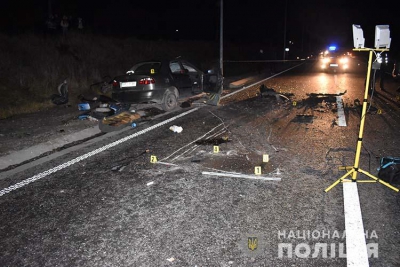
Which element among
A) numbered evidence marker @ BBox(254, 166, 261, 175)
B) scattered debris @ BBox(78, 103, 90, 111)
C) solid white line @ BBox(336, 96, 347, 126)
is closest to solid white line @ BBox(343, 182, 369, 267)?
numbered evidence marker @ BBox(254, 166, 261, 175)

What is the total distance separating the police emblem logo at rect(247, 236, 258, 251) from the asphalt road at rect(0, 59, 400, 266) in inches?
0.4

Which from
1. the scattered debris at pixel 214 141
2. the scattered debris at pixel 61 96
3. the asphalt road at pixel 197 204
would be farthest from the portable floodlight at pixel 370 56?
the scattered debris at pixel 61 96

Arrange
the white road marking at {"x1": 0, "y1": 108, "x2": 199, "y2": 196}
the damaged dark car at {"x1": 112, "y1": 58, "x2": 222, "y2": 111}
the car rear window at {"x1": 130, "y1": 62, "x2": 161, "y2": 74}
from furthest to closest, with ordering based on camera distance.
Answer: the car rear window at {"x1": 130, "y1": 62, "x2": 161, "y2": 74} < the damaged dark car at {"x1": 112, "y1": 58, "x2": 222, "y2": 111} < the white road marking at {"x1": 0, "y1": 108, "x2": 199, "y2": 196}

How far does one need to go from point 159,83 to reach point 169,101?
824mm

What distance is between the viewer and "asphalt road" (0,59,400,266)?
122 inches

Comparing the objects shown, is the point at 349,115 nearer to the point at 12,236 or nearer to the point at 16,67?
the point at 12,236

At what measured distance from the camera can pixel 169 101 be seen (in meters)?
10.2

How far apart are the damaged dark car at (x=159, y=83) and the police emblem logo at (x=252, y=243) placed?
6.83 metres

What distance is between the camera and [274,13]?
228 feet

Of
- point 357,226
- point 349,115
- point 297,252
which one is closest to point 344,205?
point 357,226

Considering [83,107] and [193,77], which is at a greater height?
[193,77]

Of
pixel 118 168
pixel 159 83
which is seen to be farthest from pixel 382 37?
pixel 159 83

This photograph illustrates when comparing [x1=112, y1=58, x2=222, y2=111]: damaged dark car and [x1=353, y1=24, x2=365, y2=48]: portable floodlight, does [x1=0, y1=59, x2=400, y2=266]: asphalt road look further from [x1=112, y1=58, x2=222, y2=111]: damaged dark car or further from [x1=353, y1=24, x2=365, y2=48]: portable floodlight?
[x1=112, y1=58, x2=222, y2=111]: damaged dark car

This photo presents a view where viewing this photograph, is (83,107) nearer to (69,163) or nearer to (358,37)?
(69,163)
